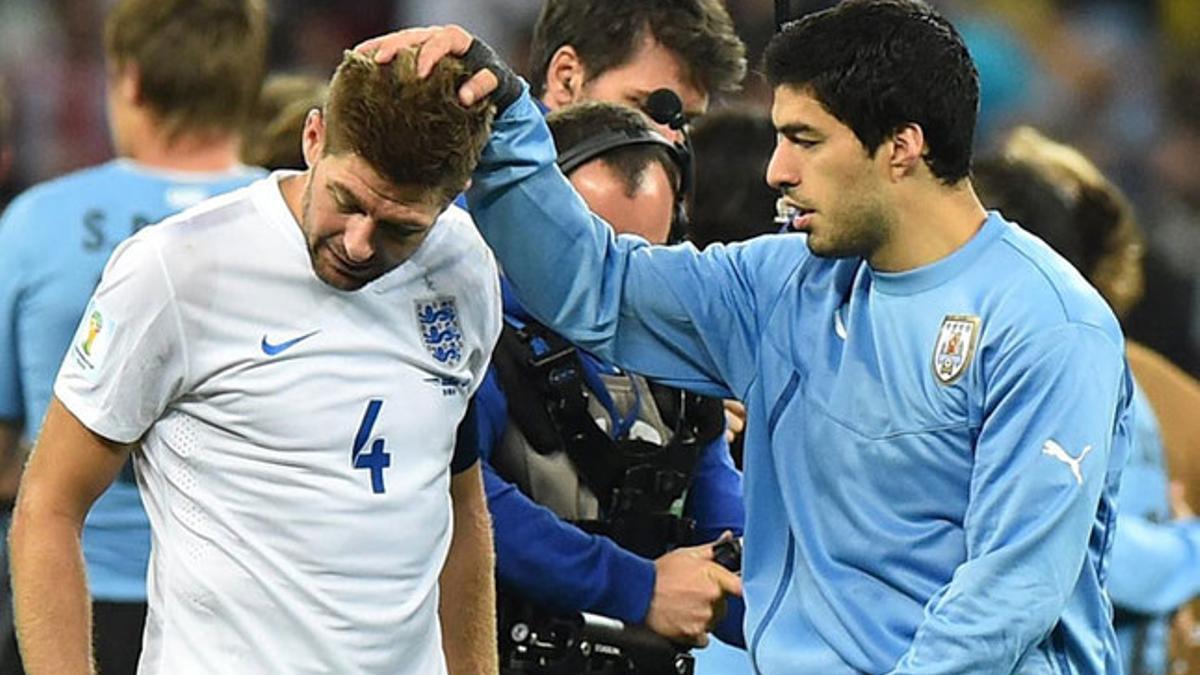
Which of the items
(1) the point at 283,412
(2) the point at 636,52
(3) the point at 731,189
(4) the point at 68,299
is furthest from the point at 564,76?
(1) the point at 283,412

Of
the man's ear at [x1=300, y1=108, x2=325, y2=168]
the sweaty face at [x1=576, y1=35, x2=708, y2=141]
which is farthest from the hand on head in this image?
the sweaty face at [x1=576, y1=35, x2=708, y2=141]

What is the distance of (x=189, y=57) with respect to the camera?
5215 mm

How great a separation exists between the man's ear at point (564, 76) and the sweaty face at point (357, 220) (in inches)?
54.7

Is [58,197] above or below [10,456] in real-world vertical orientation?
above

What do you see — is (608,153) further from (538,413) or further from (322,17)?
(322,17)

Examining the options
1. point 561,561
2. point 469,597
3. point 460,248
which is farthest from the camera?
point 561,561

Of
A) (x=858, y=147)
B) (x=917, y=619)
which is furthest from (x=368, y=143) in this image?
(x=917, y=619)

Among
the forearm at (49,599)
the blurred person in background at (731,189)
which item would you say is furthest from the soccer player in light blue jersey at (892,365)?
the blurred person in background at (731,189)

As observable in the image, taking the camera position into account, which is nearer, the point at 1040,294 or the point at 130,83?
the point at 1040,294

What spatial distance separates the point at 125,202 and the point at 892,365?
2.10 meters

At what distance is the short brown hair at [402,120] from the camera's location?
3.31 metres

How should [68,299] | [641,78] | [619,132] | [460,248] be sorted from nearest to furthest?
[460,248] < [619,132] < [641,78] < [68,299]

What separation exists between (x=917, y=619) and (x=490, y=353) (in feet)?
2.35

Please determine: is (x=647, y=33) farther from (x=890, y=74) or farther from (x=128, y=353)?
(x=128, y=353)
